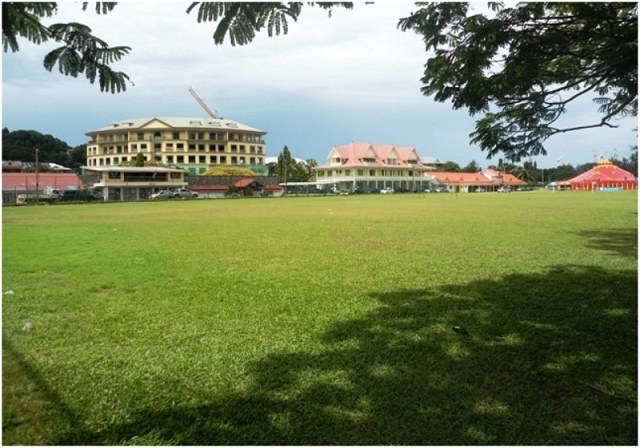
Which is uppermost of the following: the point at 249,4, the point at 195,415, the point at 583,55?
the point at 583,55

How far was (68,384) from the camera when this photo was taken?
2.91 meters

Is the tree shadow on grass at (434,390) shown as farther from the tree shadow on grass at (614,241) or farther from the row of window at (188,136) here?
the row of window at (188,136)

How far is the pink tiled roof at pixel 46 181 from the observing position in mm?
39844

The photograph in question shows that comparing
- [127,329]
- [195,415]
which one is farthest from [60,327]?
[195,415]

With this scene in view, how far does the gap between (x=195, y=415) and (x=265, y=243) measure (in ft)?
25.5

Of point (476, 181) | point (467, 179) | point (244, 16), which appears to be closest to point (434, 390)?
point (244, 16)

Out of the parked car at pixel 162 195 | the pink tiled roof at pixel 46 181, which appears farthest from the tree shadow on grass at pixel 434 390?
the parked car at pixel 162 195

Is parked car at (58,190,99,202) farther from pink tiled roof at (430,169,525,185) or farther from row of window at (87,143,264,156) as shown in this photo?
pink tiled roof at (430,169,525,185)

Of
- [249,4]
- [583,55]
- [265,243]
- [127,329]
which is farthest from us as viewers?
[265,243]

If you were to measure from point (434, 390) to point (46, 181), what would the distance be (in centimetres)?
5100

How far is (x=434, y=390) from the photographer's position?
9.20 ft

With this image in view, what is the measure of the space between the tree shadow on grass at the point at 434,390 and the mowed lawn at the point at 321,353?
1cm

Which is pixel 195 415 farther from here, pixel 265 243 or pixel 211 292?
pixel 265 243

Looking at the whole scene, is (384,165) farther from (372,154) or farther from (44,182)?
(44,182)
